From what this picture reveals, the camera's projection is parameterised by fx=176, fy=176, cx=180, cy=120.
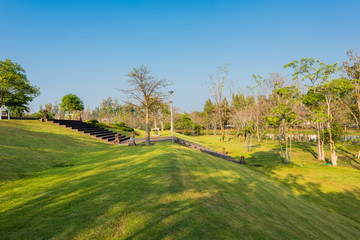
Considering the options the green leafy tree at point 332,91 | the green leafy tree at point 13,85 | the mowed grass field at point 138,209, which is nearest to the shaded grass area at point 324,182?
the mowed grass field at point 138,209

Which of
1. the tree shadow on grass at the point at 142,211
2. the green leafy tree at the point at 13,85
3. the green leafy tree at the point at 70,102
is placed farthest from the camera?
the green leafy tree at the point at 70,102

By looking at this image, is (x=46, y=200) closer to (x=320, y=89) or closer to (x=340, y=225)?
(x=340, y=225)

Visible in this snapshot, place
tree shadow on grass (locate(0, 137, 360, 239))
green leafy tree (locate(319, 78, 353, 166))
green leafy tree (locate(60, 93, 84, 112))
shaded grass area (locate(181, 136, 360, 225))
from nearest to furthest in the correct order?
tree shadow on grass (locate(0, 137, 360, 239)) < shaded grass area (locate(181, 136, 360, 225)) < green leafy tree (locate(319, 78, 353, 166)) < green leafy tree (locate(60, 93, 84, 112))

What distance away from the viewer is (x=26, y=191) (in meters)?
5.88

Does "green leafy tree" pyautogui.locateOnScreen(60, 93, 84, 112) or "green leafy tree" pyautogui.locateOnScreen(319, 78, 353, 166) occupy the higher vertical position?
"green leafy tree" pyautogui.locateOnScreen(60, 93, 84, 112)

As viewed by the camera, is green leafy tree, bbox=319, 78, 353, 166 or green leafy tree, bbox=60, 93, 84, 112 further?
green leafy tree, bbox=60, 93, 84, 112

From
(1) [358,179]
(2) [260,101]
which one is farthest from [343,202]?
(2) [260,101]

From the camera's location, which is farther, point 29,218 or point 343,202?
point 343,202

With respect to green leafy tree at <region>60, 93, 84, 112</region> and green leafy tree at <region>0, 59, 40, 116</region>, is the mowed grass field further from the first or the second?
green leafy tree at <region>60, 93, 84, 112</region>

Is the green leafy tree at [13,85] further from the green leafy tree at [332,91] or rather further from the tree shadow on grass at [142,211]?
the green leafy tree at [332,91]

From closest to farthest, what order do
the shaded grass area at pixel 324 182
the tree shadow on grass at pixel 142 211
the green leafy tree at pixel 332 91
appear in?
the tree shadow on grass at pixel 142 211
the shaded grass area at pixel 324 182
the green leafy tree at pixel 332 91

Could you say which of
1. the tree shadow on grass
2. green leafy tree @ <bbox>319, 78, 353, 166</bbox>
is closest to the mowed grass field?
the tree shadow on grass

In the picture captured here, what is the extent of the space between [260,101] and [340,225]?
3846 centimetres

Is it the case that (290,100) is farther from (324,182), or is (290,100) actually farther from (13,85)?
(13,85)
